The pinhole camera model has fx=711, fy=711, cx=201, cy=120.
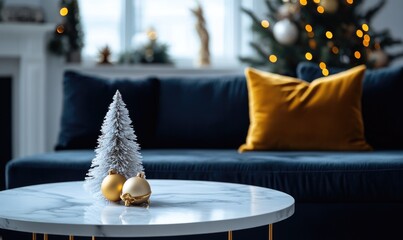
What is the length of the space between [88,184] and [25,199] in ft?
0.54

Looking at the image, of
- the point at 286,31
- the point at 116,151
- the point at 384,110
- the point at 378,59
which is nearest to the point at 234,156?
the point at 384,110

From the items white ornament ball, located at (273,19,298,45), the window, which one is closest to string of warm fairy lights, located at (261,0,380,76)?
white ornament ball, located at (273,19,298,45)

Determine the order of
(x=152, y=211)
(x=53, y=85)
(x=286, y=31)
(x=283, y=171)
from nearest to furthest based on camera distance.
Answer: (x=152, y=211) < (x=283, y=171) < (x=286, y=31) < (x=53, y=85)

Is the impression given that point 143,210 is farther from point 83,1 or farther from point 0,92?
point 83,1

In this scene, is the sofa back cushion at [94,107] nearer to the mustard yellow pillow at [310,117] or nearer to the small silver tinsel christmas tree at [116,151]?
the mustard yellow pillow at [310,117]

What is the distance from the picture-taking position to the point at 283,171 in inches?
100

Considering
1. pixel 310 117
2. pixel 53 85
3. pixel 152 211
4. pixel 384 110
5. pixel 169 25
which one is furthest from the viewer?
pixel 169 25

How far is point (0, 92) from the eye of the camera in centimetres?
482

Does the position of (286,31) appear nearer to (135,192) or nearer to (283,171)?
(283,171)

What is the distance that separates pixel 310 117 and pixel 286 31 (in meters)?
1.51

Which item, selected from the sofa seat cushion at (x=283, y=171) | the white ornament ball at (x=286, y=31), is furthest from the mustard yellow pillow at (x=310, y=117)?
the white ornament ball at (x=286, y=31)

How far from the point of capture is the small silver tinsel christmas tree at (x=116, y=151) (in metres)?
1.83

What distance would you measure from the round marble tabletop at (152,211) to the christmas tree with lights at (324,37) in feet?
8.56

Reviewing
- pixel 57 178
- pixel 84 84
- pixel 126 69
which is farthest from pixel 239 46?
pixel 57 178
